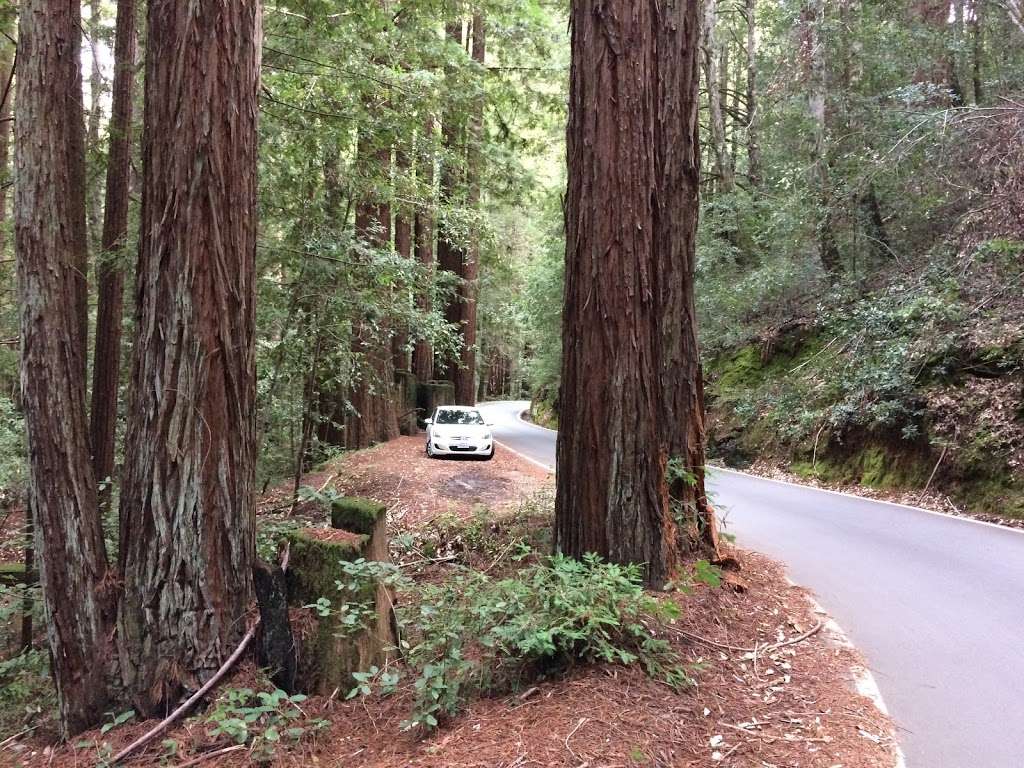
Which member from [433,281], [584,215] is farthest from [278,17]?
[584,215]

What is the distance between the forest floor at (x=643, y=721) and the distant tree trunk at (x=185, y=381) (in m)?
0.45

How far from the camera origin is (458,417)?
16.6 metres

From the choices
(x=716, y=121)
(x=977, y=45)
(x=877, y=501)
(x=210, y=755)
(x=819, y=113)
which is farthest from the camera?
(x=716, y=121)

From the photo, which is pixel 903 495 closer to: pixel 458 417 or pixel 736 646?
pixel 736 646

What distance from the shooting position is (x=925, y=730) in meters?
3.79

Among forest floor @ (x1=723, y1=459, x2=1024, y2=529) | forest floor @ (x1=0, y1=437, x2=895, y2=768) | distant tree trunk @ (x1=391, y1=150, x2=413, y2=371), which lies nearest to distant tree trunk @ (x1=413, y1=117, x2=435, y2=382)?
distant tree trunk @ (x1=391, y1=150, x2=413, y2=371)

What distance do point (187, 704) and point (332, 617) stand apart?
0.99 m

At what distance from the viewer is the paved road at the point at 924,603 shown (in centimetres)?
383

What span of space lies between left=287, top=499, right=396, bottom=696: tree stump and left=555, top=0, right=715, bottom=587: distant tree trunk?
152 cm

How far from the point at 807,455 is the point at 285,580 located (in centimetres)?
1280

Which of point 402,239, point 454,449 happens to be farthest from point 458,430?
point 402,239

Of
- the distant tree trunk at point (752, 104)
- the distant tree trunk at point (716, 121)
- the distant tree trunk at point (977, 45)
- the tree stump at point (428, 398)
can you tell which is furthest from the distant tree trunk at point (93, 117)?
the distant tree trunk at point (977, 45)

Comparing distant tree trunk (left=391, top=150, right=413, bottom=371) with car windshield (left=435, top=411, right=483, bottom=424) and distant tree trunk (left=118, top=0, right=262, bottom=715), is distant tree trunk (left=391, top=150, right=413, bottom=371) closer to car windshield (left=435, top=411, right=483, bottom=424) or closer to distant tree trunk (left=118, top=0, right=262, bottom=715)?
car windshield (left=435, top=411, right=483, bottom=424)

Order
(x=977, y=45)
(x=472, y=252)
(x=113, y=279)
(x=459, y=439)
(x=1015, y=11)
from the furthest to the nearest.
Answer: (x=472, y=252) → (x=977, y=45) → (x=459, y=439) → (x=1015, y=11) → (x=113, y=279)
